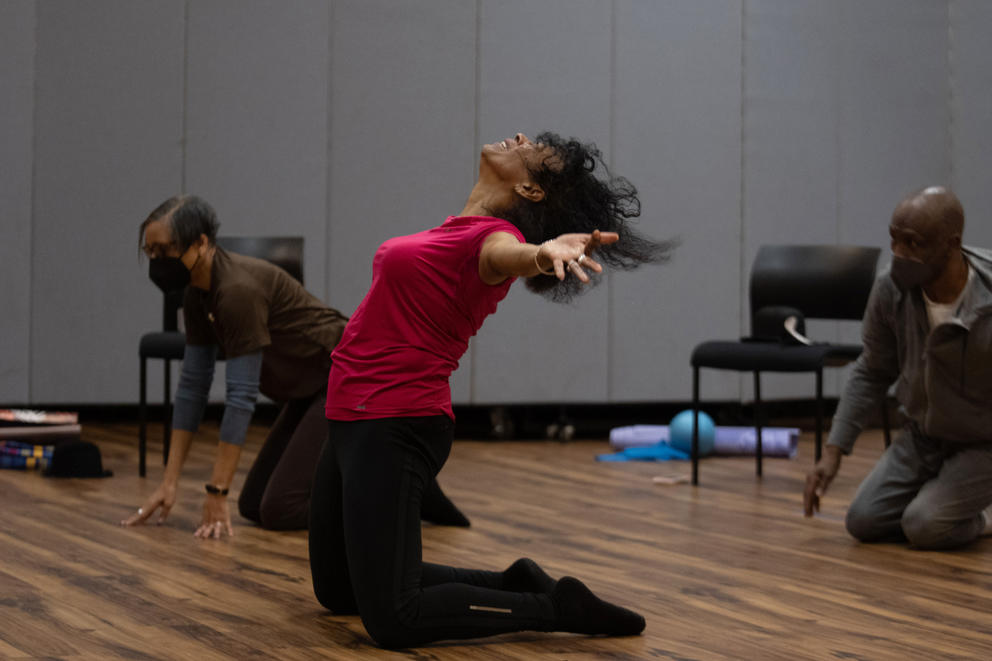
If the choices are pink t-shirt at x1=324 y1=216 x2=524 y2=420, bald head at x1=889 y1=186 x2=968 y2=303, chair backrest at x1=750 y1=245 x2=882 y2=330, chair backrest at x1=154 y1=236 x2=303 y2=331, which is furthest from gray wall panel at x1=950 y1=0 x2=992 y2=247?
pink t-shirt at x1=324 y1=216 x2=524 y2=420

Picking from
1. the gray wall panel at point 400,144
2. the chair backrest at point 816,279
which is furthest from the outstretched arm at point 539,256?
the gray wall panel at point 400,144

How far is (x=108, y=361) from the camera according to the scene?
5988mm

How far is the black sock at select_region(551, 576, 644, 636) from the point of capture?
2.35 m

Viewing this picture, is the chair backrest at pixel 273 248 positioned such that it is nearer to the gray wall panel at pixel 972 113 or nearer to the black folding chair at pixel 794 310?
the black folding chair at pixel 794 310

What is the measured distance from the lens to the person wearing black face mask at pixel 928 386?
10.9ft

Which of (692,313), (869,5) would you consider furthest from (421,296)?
(869,5)

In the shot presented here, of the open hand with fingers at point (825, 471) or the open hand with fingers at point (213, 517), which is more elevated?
the open hand with fingers at point (825, 471)

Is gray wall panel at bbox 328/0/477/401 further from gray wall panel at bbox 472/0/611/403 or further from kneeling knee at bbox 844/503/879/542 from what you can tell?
kneeling knee at bbox 844/503/879/542

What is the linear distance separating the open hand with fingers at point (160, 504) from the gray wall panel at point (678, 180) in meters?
3.23

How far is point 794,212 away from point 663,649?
15.7ft

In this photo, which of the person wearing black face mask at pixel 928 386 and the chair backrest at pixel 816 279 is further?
the chair backrest at pixel 816 279

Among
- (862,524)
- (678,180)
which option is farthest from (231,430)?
(678,180)

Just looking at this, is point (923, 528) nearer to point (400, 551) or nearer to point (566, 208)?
point (566, 208)

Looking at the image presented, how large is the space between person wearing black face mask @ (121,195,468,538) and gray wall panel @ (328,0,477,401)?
2.25 metres
